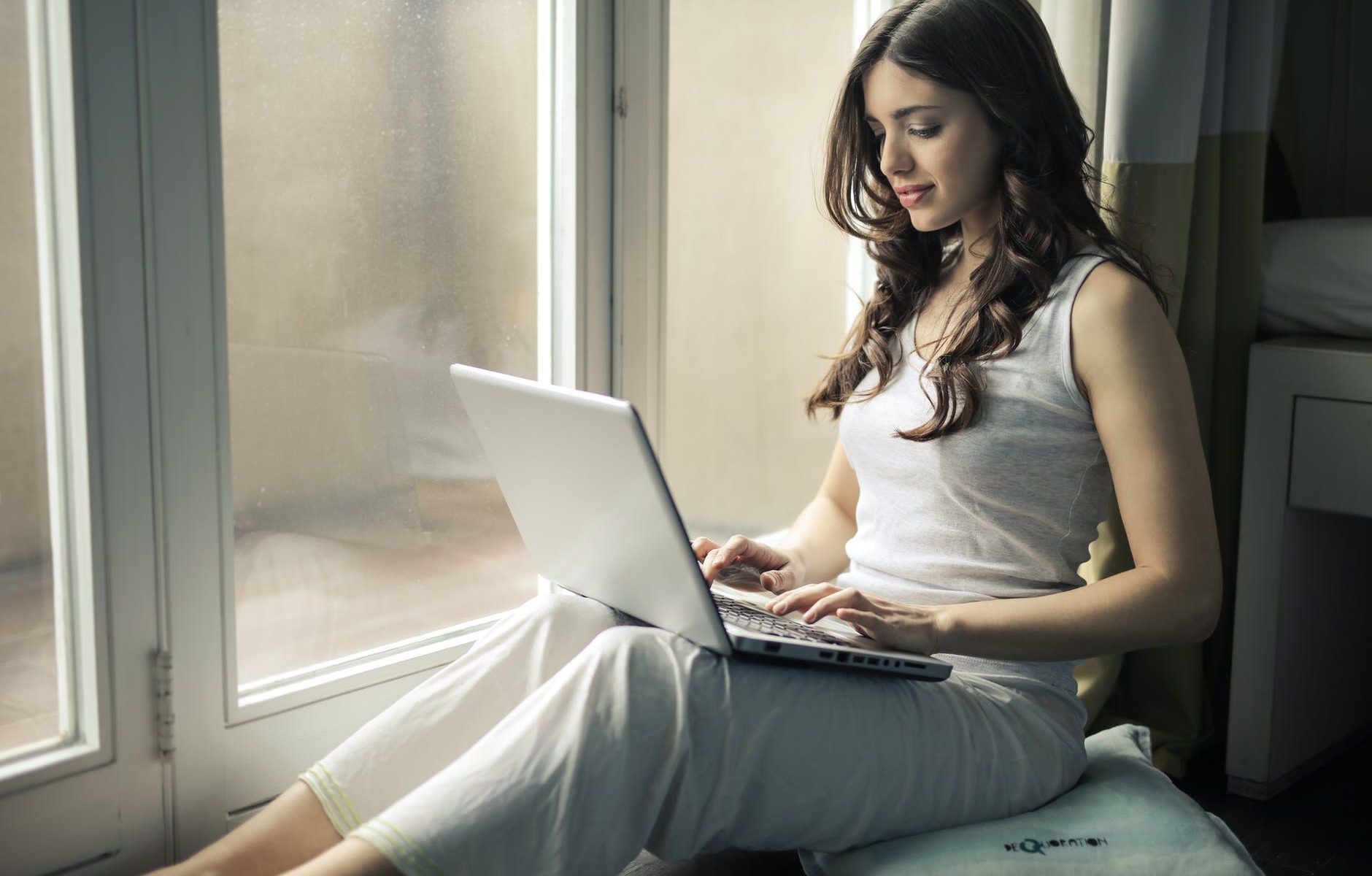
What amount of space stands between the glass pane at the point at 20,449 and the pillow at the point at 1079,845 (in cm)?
74

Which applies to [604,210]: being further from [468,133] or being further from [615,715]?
[615,715]

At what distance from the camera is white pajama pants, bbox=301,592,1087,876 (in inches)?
36.6

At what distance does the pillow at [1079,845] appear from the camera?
107 centimetres

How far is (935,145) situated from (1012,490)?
36 centimetres

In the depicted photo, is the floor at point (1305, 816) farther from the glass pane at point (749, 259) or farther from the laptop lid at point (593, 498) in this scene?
the laptop lid at point (593, 498)

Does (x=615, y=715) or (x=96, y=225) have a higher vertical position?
(x=96, y=225)

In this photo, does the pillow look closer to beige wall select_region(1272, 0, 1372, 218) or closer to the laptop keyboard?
the laptop keyboard


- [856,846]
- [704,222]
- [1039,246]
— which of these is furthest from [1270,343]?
[856,846]

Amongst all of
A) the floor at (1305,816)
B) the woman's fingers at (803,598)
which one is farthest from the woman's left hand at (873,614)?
the floor at (1305,816)

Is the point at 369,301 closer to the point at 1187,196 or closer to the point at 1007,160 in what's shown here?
the point at 1007,160

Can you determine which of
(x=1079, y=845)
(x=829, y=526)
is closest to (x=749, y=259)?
(x=829, y=526)

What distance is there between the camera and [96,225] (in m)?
1.09


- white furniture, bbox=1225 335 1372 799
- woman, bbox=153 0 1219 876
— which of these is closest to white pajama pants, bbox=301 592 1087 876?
woman, bbox=153 0 1219 876

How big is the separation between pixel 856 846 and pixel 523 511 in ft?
1.42
